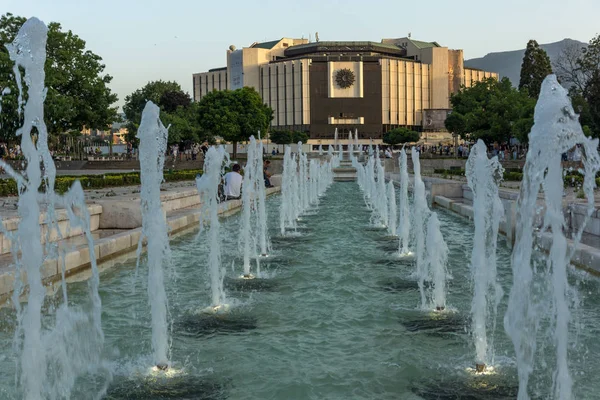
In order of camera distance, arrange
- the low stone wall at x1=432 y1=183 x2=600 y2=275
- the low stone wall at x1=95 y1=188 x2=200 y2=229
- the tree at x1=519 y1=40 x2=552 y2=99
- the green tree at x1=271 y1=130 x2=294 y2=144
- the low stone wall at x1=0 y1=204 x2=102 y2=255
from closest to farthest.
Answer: the low stone wall at x1=432 y1=183 x2=600 y2=275
the low stone wall at x1=0 y1=204 x2=102 y2=255
the low stone wall at x1=95 y1=188 x2=200 y2=229
the tree at x1=519 y1=40 x2=552 y2=99
the green tree at x1=271 y1=130 x2=294 y2=144

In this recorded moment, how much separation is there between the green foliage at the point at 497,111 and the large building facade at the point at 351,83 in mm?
39801

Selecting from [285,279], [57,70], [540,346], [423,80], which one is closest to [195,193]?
[285,279]

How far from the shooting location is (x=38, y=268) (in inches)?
153

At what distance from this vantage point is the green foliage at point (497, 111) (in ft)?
114

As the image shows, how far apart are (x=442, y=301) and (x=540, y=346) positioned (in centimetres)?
141

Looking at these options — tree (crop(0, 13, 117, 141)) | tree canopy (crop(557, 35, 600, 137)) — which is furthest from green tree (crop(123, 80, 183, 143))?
tree canopy (crop(557, 35, 600, 137))

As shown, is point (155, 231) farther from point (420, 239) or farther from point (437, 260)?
point (420, 239)

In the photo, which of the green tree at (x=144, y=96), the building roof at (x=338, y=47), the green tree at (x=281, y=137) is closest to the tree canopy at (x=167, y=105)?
the green tree at (x=144, y=96)

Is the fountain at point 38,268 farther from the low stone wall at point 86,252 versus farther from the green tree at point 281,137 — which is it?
the green tree at point 281,137

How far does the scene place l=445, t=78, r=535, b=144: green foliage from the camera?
34781mm

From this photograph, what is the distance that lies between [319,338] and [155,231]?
1.64 m

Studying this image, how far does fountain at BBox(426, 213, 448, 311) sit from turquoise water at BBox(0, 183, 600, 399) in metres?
0.19

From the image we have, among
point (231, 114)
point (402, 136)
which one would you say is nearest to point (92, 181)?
point (231, 114)

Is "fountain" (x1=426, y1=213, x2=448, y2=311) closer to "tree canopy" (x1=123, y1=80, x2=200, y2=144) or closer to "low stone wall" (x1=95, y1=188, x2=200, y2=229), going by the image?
"low stone wall" (x1=95, y1=188, x2=200, y2=229)
